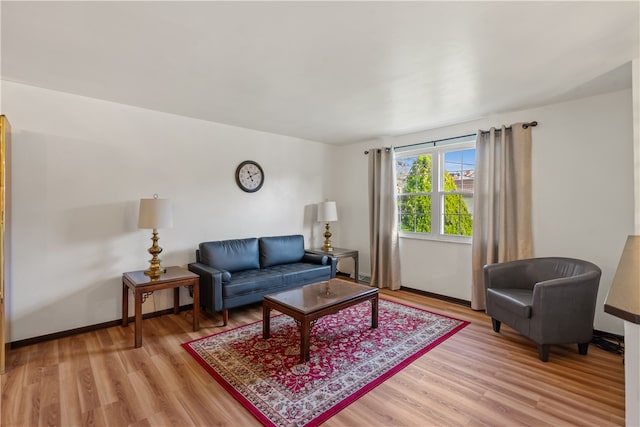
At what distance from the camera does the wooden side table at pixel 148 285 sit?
2.74 meters

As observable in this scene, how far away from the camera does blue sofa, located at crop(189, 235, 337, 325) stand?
3266mm

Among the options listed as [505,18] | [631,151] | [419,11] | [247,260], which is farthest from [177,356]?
[631,151]

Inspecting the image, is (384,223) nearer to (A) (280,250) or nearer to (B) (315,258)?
(B) (315,258)

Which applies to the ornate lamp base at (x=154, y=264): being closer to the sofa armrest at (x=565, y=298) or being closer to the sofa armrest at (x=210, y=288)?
the sofa armrest at (x=210, y=288)

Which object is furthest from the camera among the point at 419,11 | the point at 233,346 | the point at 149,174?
the point at 149,174

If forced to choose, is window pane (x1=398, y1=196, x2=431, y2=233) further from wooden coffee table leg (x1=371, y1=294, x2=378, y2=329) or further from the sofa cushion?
the sofa cushion

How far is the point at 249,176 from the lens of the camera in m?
4.38

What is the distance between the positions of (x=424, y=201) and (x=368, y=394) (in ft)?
10.00

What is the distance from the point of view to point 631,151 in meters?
2.81

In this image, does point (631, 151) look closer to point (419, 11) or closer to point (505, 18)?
point (505, 18)

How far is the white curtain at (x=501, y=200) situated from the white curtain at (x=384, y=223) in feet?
3.82

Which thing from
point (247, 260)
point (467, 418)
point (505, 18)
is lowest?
point (467, 418)

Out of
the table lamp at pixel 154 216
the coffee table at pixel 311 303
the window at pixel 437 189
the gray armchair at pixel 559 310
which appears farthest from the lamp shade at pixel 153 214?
the gray armchair at pixel 559 310

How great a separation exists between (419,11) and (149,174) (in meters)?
3.14
